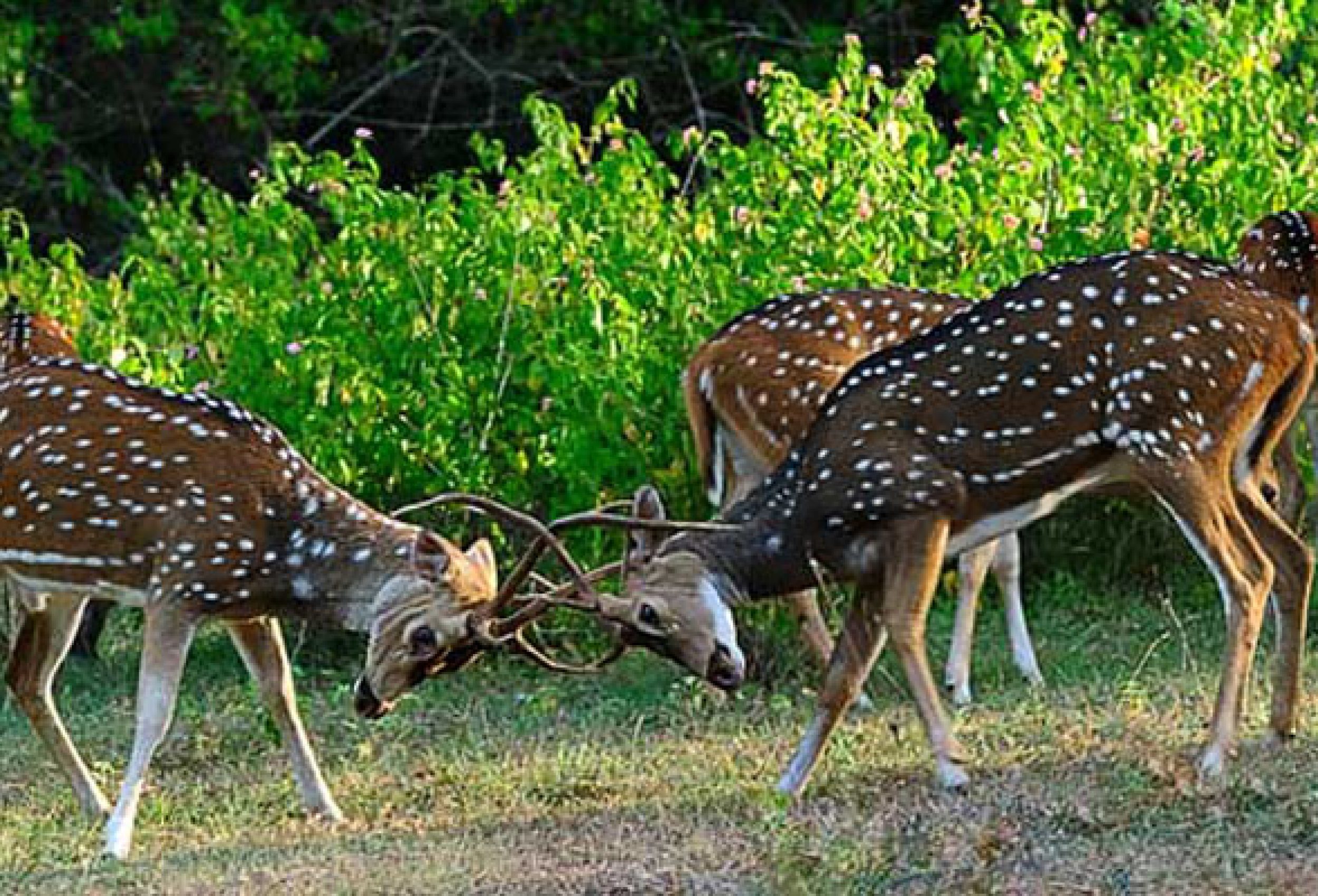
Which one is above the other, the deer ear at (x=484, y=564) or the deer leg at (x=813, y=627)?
the deer ear at (x=484, y=564)

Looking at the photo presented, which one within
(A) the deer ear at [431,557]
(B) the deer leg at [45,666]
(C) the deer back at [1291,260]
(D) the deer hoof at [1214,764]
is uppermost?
(C) the deer back at [1291,260]

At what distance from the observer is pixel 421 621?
8445 millimetres

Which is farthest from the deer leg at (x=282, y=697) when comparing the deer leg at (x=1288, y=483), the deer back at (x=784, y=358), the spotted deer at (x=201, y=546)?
the deer leg at (x=1288, y=483)

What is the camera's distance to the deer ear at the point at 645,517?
886 centimetres

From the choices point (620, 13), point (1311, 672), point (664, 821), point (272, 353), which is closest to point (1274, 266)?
point (1311, 672)

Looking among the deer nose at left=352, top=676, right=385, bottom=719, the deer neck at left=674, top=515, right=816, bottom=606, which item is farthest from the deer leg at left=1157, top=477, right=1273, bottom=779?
the deer nose at left=352, top=676, right=385, bottom=719

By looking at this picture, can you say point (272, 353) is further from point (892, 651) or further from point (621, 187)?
point (892, 651)

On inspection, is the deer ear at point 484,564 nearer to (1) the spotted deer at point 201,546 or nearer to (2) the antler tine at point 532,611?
(1) the spotted deer at point 201,546

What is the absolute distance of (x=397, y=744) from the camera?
32.9ft

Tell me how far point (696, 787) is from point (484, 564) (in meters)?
0.91

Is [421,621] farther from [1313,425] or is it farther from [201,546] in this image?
[1313,425]

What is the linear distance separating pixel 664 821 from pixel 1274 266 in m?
3.08

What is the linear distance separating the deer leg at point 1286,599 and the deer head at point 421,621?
223 centimetres

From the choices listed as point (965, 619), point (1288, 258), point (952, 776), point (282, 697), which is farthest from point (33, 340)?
point (1288, 258)
